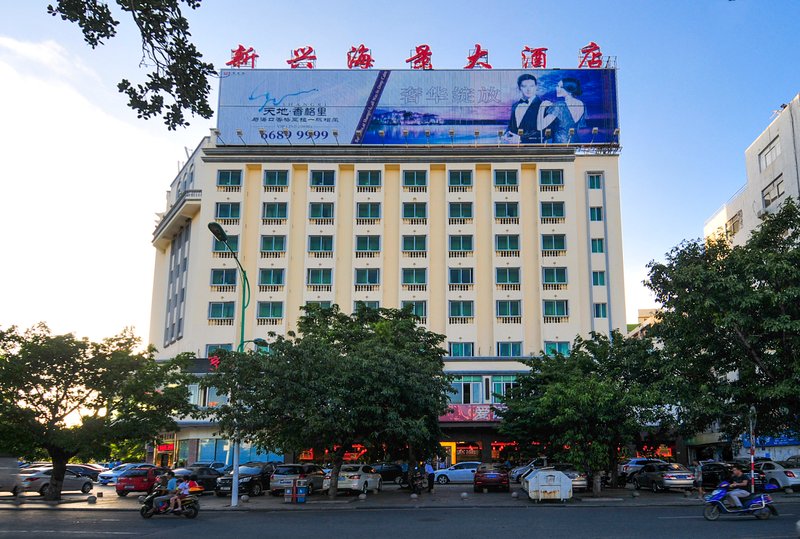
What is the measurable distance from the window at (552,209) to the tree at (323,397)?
970 inches

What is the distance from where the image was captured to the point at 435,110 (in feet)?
178

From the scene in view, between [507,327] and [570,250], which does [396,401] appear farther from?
[570,250]

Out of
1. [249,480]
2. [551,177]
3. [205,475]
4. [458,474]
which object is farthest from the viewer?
[551,177]

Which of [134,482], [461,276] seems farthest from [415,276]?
[134,482]

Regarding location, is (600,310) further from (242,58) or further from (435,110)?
(242,58)

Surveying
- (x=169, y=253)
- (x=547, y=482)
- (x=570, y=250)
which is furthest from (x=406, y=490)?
(x=169, y=253)

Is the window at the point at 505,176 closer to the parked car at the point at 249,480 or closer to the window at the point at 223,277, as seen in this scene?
the window at the point at 223,277

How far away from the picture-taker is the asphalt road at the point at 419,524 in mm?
16641

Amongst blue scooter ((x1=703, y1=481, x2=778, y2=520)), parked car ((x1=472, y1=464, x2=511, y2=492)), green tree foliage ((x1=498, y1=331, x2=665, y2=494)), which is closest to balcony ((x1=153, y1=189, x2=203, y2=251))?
green tree foliage ((x1=498, y1=331, x2=665, y2=494))

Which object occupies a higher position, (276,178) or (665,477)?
(276,178)

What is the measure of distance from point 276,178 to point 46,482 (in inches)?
1091

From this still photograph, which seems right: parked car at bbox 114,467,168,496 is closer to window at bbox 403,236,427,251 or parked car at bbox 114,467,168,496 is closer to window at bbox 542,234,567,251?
window at bbox 403,236,427,251

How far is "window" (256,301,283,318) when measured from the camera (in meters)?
51.1

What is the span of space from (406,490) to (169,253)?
37117mm
